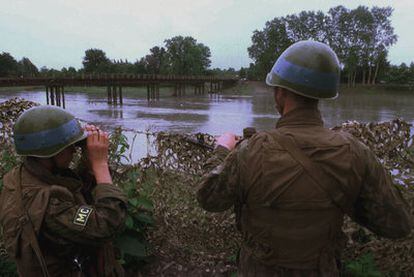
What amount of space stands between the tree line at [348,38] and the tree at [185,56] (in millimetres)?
17336

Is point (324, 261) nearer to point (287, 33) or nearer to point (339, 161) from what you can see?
point (339, 161)

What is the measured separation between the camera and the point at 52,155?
1.92m

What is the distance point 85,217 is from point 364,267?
2.40 meters

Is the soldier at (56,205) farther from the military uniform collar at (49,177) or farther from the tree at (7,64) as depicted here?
the tree at (7,64)

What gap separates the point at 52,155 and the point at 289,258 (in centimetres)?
131

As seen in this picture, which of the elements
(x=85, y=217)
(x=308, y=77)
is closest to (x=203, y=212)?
(x=85, y=217)

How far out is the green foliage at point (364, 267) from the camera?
3014 millimetres

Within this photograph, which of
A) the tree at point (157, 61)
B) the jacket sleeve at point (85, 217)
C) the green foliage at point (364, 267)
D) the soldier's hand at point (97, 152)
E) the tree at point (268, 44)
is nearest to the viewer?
the jacket sleeve at point (85, 217)

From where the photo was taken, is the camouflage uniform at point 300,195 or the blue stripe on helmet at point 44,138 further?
the blue stripe on helmet at point 44,138

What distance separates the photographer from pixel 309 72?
67.4 inches

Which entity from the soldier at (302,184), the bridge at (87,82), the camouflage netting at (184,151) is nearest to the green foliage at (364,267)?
the soldier at (302,184)

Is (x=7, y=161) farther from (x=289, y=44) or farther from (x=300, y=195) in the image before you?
(x=289, y=44)

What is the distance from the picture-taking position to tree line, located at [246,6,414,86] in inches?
2874

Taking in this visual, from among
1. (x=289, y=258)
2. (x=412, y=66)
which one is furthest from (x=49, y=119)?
(x=412, y=66)
